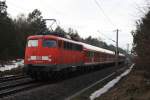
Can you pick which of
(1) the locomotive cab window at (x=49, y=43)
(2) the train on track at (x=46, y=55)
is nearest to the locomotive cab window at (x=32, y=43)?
(2) the train on track at (x=46, y=55)

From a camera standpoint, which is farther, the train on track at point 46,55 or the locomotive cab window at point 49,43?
the locomotive cab window at point 49,43

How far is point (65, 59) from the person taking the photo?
2706 cm

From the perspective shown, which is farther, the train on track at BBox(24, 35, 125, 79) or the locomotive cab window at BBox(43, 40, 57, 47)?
the locomotive cab window at BBox(43, 40, 57, 47)

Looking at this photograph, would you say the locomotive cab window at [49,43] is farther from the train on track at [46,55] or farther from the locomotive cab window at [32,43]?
the locomotive cab window at [32,43]

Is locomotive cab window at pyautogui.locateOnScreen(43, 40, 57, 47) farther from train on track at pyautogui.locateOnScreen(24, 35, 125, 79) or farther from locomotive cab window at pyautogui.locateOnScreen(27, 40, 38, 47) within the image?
locomotive cab window at pyautogui.locateOnScreen(27, 40, 38, 47)

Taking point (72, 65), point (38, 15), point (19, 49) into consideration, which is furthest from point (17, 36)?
point (72, 65)

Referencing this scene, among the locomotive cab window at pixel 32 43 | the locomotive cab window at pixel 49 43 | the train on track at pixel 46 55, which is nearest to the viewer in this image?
the train on track at pixel 46 55

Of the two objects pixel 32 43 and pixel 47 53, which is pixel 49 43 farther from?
pixel 32 43

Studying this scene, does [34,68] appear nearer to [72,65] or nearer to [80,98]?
[72,65]

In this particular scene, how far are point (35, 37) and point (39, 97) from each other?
946cm

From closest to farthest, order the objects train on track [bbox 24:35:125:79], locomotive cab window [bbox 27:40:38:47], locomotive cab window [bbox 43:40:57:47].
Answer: train on track [bbox 24:35:125:79], locomotive cab window [bbox 43:40:57:47], locomotive cab window [bbox 27:40:38:47]

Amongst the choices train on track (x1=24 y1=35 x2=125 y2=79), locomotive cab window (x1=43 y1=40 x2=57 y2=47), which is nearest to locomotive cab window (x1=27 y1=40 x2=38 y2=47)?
train on track (x1=24 y1=35 x2=125 y2=79)

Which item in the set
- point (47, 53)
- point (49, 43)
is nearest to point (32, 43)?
point (49, 43)

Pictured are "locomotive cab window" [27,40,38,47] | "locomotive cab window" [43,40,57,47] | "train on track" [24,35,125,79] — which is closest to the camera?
"train on track" [24,35,125,79]
